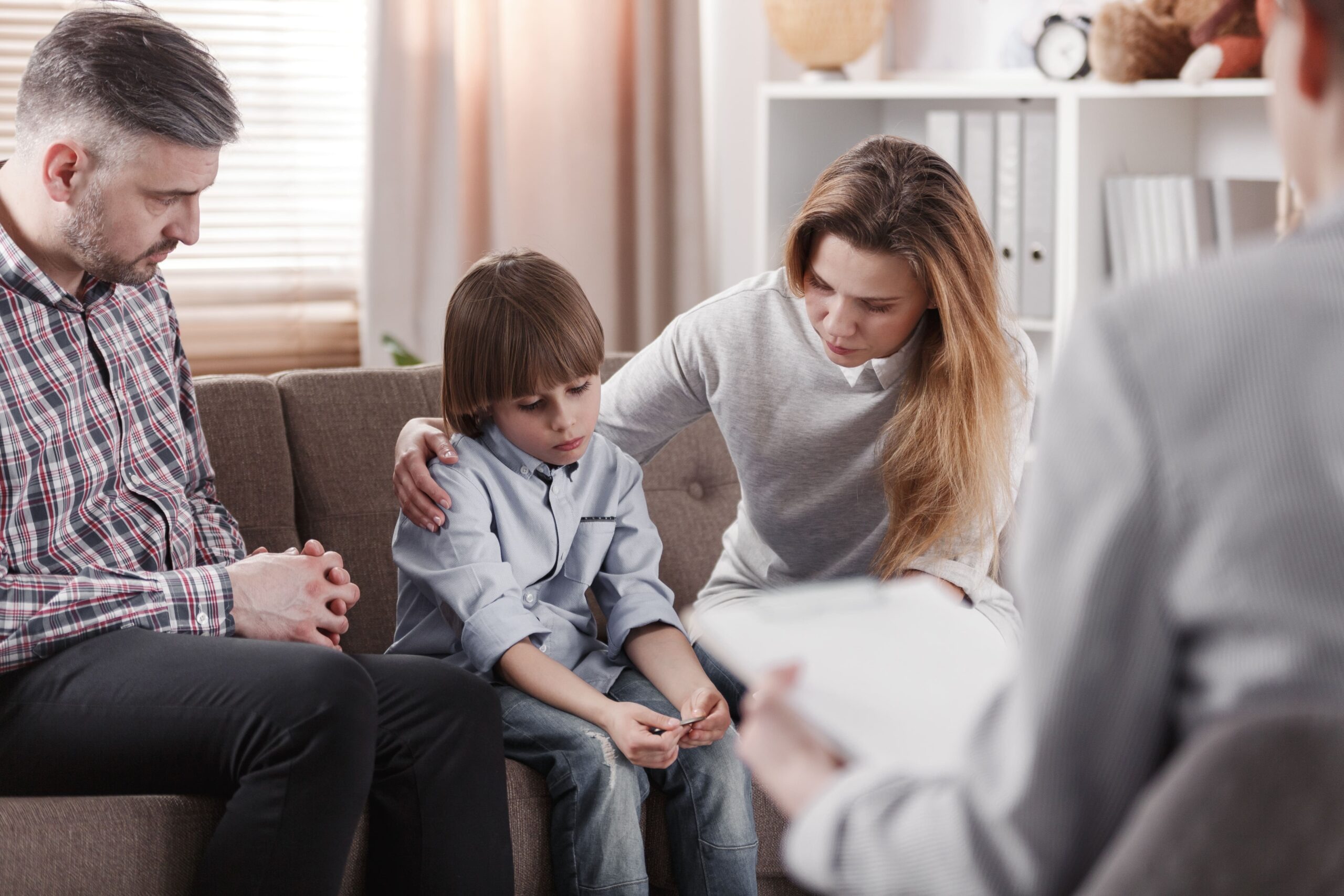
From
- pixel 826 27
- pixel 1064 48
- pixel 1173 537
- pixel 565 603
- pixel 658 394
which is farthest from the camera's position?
pixel 826 27

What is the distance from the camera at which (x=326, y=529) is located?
178cm

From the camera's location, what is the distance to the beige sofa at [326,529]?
1.25 meters

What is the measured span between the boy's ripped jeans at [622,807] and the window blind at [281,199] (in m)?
1.44

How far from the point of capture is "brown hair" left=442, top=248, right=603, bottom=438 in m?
1.46

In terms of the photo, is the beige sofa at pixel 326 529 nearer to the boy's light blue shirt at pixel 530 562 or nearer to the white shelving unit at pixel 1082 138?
the boy's light blue shirt at pixel 530 562

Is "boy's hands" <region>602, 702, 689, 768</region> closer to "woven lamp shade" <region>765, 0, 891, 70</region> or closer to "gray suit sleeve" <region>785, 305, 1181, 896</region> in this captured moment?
"gray suit sleeve" <region>785, 305, 1181, 896</region>

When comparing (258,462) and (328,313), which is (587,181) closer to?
(328,313)

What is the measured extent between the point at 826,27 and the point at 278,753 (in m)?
1.96

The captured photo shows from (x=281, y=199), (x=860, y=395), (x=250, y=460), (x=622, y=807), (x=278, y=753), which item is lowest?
(x=622, y=807)

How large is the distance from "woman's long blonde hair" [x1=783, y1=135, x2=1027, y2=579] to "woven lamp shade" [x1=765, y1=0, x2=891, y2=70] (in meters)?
1.16

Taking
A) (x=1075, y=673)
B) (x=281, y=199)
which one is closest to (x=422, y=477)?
(x=1075, y=673)

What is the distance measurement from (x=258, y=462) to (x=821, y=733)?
4.15ft

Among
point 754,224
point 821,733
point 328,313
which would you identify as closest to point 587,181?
point 754,224

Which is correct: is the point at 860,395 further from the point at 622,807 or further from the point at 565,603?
the point at 622,807
